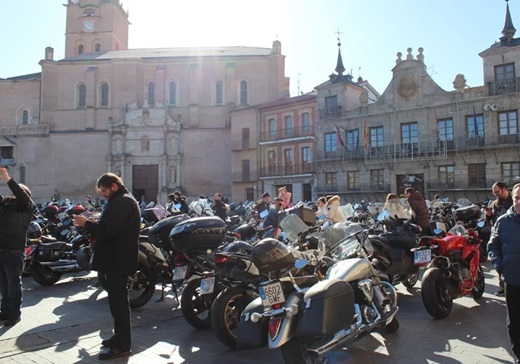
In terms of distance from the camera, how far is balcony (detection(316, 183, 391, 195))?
1265 inches

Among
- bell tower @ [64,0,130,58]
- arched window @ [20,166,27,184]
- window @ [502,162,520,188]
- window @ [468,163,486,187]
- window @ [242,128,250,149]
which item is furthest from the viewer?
bell tower @ [64,0,130,58]

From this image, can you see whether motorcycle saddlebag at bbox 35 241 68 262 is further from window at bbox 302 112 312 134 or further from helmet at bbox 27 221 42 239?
window at bbox 302 112 312 134

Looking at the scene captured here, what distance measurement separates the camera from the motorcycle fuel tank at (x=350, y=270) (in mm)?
4566

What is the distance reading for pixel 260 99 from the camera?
160 ft

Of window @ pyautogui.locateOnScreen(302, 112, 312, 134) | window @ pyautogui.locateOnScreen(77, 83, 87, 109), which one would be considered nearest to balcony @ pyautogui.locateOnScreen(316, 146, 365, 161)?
window @ pyautogui.locateOnScreen(302, 112, 312, 134)

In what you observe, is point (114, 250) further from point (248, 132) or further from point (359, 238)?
point (248, 132)

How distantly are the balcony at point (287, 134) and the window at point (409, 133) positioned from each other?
8205 millimetres

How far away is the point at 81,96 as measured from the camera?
50.2m

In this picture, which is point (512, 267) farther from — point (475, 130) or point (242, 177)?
point (242, 177)

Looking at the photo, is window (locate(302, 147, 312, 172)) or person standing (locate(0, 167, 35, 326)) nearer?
person standing (locate(0, 167, 35, 326))

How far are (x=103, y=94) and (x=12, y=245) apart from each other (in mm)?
47451

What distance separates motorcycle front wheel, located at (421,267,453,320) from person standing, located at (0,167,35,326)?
5.33m

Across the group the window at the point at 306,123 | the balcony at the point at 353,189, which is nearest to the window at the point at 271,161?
the window at the point at 306,123

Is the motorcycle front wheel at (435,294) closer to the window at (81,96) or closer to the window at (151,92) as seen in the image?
the window at (151,92)
